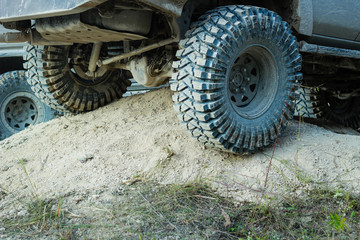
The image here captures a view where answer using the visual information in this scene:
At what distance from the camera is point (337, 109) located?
6.05 m

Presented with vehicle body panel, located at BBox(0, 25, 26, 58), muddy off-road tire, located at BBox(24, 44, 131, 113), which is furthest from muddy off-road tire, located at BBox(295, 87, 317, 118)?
vehicle body panel, located at BBox(0, 25, 26, 58)

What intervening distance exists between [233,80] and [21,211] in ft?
6.09

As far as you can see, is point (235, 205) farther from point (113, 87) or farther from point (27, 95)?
point (27, 95)

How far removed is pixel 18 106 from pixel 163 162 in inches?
121

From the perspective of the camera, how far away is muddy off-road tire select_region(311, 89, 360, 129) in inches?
225

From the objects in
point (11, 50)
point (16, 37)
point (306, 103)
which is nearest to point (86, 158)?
point (16, 37)

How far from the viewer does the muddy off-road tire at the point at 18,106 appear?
4.99m

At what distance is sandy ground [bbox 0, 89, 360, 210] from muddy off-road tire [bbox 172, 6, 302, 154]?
0.21 meters

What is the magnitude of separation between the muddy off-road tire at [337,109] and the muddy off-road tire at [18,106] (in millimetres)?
3892

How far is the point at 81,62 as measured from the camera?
4109 mm

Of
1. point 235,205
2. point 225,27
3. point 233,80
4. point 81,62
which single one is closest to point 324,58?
point 233,80

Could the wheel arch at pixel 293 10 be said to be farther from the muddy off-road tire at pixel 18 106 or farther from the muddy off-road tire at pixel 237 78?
the muddy off-road tire at pixel 18 106

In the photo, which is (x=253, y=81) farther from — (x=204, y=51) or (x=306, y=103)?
(x=306, y=103)

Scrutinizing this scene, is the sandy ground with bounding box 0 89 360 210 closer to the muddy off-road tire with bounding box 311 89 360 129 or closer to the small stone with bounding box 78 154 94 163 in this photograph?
the small stone with bounding box 78 154 94 163
